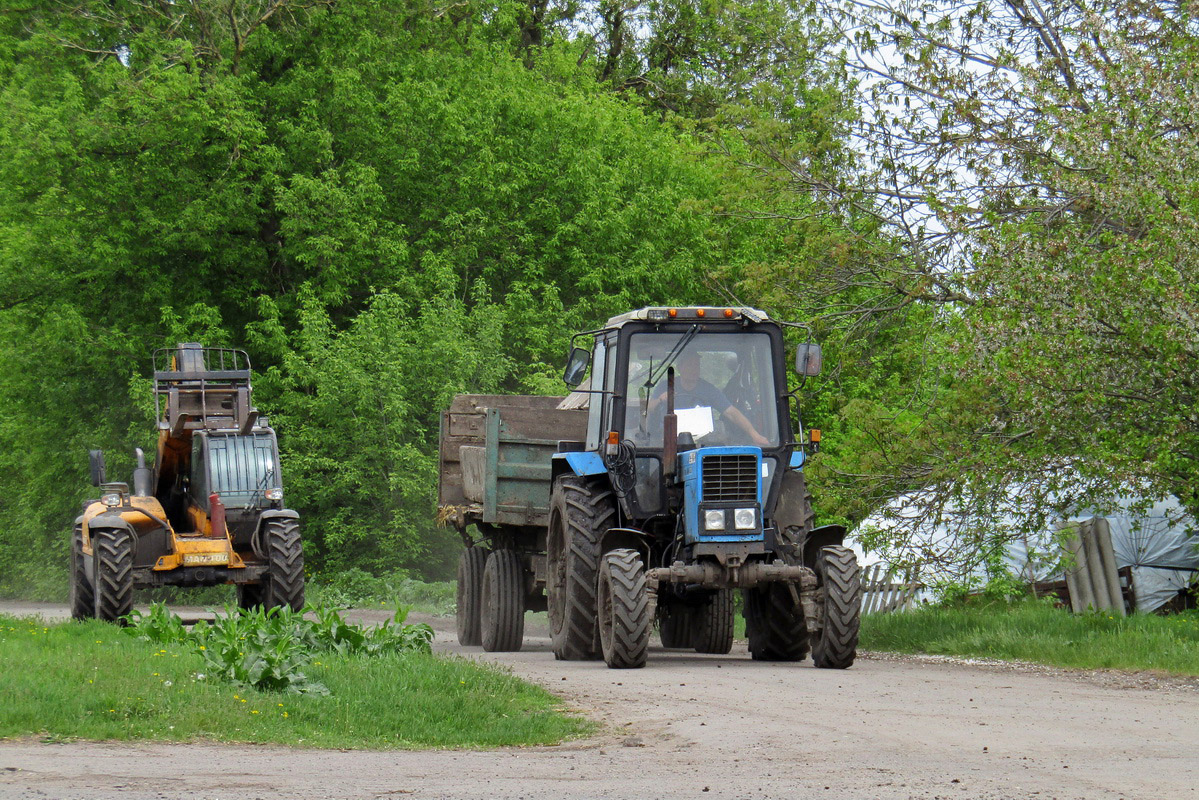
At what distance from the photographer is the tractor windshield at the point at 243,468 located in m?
18.0

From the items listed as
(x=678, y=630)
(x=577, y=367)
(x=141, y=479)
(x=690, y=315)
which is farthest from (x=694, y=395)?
(x=141, y=479)

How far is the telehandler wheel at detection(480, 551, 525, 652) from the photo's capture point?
1645cm

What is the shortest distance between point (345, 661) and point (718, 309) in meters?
4.95

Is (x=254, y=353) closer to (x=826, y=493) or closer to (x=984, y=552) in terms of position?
(x=826, y=493)

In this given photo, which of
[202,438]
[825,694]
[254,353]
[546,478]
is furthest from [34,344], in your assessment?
[825,694]

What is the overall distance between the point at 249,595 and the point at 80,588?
1981mm

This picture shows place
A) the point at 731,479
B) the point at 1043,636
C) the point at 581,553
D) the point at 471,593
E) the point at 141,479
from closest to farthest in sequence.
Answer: the point at 731,479
the point at 581,553
the point at 1043,636
the point at 471,593
the point at 141,479

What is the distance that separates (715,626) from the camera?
634 inches

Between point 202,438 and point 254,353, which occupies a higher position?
point 254,353

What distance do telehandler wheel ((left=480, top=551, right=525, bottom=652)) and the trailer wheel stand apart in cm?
336

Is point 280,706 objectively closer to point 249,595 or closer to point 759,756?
point 759,756

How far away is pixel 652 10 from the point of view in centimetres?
4275

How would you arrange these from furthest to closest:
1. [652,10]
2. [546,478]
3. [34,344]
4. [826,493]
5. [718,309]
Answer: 1. [652,10]
2. [34,344]
3. [826,493]
4. [546,478]
5. [718,309]

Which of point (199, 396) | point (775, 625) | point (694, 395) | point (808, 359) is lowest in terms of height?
point (775, 625)
